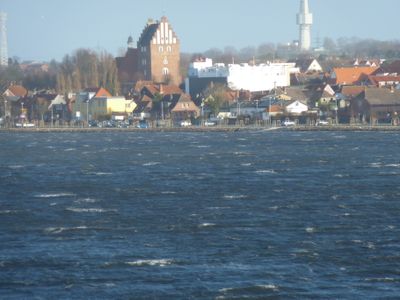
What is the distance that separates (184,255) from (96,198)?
544cm

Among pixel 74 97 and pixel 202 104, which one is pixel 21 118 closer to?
pixel 74 97

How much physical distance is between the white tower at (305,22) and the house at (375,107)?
9542 cm

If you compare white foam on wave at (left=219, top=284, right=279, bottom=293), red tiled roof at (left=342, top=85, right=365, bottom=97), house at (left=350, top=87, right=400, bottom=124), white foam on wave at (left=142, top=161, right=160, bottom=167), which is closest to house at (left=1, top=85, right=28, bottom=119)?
red tiled roof at (left=342, top=85, right=365, bottom=97)

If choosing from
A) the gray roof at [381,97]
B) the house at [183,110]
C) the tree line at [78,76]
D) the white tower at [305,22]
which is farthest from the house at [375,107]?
the white tower at [305,22]

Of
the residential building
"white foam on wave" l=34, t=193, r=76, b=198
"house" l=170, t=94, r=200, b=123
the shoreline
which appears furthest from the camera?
the residential building

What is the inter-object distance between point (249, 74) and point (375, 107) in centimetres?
1231

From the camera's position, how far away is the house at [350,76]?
4959cm

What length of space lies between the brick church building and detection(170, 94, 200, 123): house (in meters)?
9.27

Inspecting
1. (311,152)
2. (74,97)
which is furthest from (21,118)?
(311,152)

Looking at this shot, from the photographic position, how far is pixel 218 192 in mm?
19016

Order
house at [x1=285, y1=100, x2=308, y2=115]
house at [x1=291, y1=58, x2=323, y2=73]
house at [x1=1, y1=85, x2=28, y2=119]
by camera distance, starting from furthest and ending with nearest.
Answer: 1. house at [x1=291, y1=58, x2=323, y2=73]
2. house at [x1=1, y1=85, x2=28, y2=119]
3. house at [x1=285, y1=100, x2=308, y2=115]

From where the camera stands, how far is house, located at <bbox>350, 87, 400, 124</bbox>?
4088cm

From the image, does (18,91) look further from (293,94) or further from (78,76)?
Result: (293,94)

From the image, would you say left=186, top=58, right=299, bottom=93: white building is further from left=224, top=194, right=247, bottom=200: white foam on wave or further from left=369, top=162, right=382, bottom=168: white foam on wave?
left=224, top=194, right=247, bottom=200: white foam on wave
